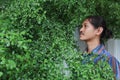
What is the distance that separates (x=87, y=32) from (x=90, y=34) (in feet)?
0.10

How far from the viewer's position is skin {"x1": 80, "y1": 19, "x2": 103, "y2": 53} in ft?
7.94

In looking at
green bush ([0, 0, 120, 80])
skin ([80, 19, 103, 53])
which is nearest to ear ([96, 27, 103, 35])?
skin ([80, 19, 103, 53])

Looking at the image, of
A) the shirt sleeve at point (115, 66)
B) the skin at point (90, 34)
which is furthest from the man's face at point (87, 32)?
the shirt sleeve at point (115, 66)

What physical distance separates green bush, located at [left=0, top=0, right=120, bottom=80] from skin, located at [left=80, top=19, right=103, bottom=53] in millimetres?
80

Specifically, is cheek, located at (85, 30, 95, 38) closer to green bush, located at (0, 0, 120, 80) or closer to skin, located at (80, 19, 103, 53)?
skin, located at (80, 19, 103, 53)

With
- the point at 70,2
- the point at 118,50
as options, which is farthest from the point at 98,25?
the point at 118,50

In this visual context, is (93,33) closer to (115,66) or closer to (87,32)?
(87,32)

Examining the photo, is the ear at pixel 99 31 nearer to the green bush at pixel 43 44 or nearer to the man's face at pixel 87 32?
the man's face at pixel 87 32

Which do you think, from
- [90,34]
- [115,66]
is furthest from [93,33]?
[115,66]

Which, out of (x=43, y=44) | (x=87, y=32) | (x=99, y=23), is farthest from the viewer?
(x=99, y=23)

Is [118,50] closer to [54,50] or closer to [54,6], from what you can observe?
[54,6]

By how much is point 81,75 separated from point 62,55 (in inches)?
7.0

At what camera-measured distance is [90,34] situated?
2428 millimetres

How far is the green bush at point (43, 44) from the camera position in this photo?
66.8 inches
